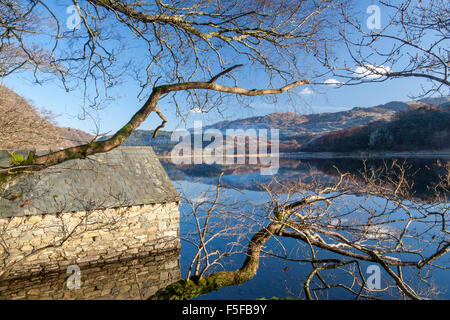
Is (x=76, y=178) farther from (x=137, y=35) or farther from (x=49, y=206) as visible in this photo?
(x=137, y=35)

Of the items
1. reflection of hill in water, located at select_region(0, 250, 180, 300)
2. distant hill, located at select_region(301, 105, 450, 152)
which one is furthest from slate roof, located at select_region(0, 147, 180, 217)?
distant hill, located at select_region(301, 105, 450, 152)

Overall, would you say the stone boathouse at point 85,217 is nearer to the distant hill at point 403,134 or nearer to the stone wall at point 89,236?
the stone wall at point 89,236

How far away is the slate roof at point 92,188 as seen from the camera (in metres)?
7.02

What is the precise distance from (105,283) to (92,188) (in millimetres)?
3154

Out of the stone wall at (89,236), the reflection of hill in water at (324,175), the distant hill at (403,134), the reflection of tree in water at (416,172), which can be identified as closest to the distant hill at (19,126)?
the stone wall at (89,236)

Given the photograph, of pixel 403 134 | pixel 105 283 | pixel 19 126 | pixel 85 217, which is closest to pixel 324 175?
pixel 105 283

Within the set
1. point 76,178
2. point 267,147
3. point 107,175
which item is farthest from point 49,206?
point 267,147

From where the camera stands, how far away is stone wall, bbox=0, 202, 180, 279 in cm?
682

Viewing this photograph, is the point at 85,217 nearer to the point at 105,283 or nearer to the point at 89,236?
the point at 89,236

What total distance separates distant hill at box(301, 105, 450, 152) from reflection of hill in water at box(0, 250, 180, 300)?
4995 centimetres

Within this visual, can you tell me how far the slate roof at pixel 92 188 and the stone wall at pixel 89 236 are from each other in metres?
0.26

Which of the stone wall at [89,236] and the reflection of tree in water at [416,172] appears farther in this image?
the reflection of tree in water at [416,172]

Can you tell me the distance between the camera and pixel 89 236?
24.4 feet
